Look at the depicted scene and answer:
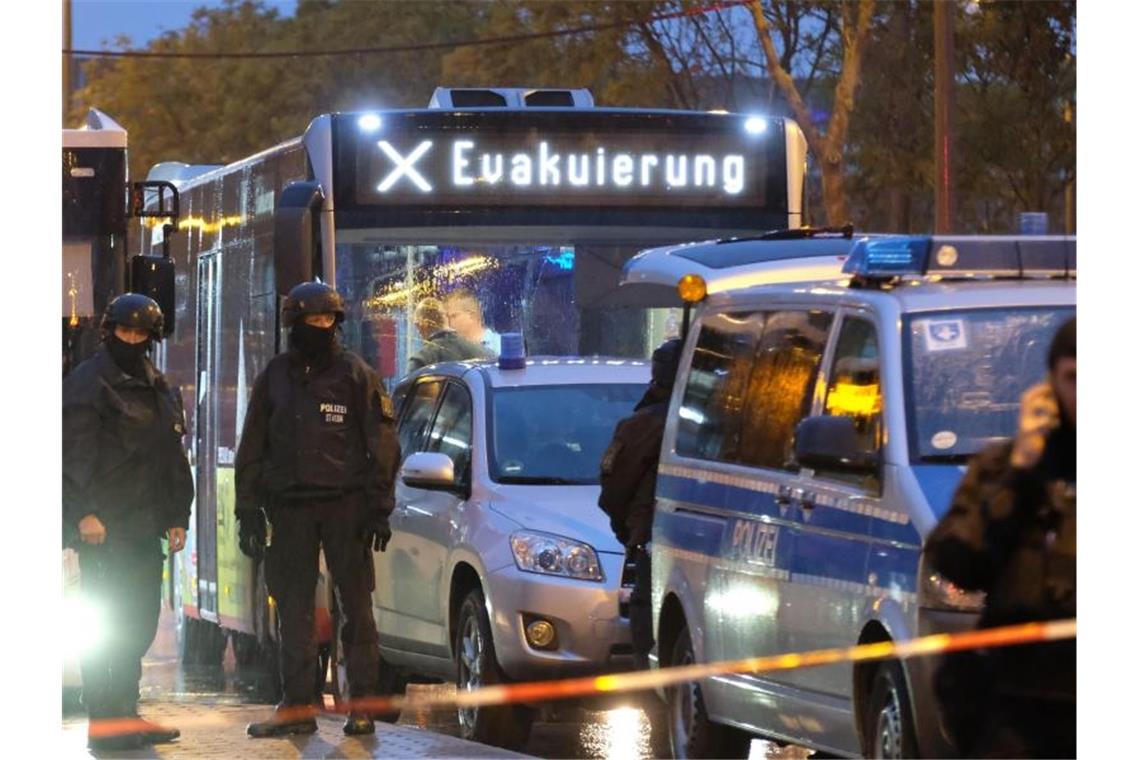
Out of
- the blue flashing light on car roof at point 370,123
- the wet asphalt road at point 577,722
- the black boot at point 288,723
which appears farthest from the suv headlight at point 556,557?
the blue flashing light on car roof at point 370,123

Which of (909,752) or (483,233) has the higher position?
(483,233)

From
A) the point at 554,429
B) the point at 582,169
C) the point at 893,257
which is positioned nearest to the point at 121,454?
the point at 554,429

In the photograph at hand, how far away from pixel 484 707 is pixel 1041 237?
4.16 m

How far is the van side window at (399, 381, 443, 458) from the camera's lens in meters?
13.8

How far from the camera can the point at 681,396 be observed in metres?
10.8

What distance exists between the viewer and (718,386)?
407 inches

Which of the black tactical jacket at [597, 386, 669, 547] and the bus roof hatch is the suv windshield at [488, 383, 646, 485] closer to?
the black tactical jacket at [597, 386, 669, 547]

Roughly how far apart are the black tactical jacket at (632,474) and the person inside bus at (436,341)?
127 inches

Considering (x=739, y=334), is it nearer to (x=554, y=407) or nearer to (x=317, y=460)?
(x=317, y=460)

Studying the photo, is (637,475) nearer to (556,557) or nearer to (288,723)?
(556,557)

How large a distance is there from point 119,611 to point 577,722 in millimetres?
3323

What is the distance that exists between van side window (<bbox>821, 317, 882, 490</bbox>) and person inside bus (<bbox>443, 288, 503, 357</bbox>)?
5.70m

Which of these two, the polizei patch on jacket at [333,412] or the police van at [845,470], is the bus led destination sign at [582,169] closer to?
the polizei patch on jacket at [333,412]
